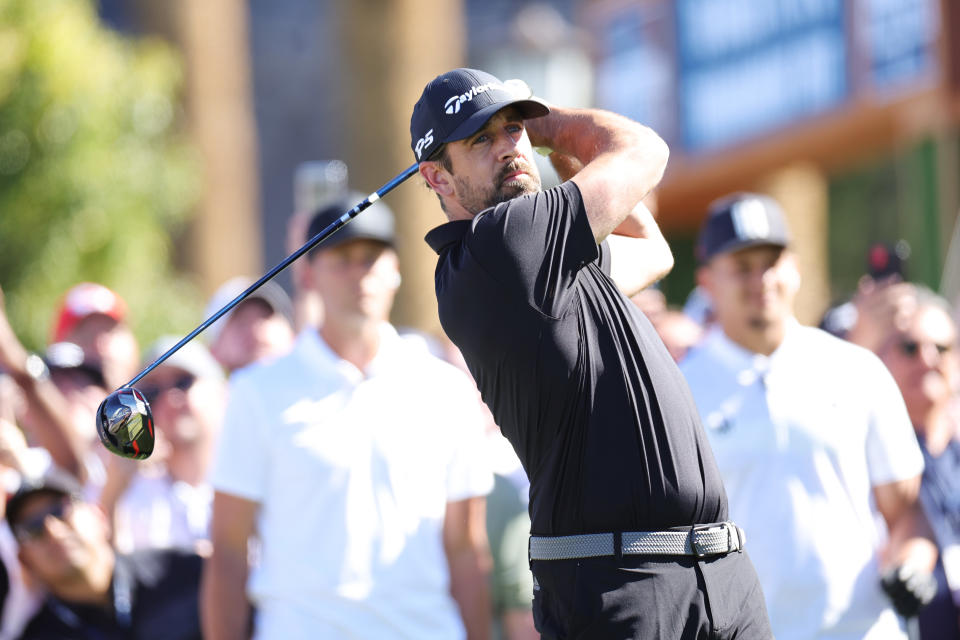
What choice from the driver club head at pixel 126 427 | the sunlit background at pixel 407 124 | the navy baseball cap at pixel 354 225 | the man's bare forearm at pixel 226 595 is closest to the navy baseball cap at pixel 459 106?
the driver club head at pixel 126 427

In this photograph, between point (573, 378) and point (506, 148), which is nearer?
point (573, 378)

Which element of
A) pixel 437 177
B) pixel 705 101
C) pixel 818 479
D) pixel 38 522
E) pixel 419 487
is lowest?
pixel 818 479

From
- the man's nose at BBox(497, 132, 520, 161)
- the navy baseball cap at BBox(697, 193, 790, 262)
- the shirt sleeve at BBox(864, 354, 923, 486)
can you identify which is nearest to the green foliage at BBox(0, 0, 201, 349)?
the navy baseball cap at BBox(697, 193, 790, 262)

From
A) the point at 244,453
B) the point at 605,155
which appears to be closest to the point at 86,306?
the point at 244,453

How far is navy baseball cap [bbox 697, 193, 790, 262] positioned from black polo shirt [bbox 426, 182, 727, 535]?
1835mm

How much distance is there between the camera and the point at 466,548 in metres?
5.12

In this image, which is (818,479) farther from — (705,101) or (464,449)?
(705,101)

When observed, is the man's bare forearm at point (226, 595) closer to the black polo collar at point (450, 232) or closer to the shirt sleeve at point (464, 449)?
the shirt sleeve at point (464, 449)

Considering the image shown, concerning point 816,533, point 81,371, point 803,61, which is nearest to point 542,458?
point 816,533

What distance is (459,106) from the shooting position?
3.61 metres

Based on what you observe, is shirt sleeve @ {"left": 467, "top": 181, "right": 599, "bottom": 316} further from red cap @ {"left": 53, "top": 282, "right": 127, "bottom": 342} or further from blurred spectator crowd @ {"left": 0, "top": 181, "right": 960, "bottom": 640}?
red cap @ {"left": 53, "top": 282, "right": 127, "bottom": 342}

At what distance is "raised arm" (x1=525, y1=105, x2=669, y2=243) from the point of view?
11.4 ft

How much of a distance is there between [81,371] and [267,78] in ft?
54.3

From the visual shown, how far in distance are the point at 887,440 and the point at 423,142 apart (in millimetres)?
1996
